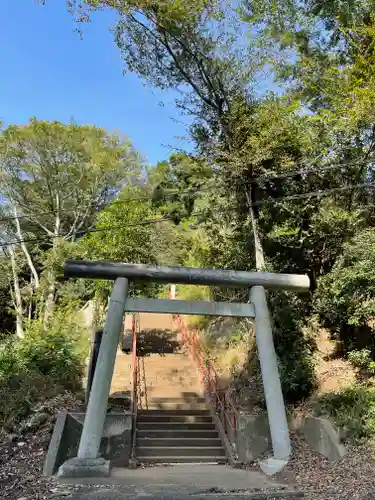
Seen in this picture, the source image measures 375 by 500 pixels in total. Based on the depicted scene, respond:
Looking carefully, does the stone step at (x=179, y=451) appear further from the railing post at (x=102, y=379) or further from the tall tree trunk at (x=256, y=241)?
the tall tree trunk at (x=256, y=241)

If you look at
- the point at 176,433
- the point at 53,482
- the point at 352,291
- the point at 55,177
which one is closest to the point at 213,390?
the point at 176,433

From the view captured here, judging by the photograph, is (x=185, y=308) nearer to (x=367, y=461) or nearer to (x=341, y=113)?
(x=367, y=461)

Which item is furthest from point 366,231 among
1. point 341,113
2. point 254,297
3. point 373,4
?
point 373,4

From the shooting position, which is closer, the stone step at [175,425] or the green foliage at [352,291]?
the green foliage at [352,291]

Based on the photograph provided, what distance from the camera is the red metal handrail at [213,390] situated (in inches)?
332

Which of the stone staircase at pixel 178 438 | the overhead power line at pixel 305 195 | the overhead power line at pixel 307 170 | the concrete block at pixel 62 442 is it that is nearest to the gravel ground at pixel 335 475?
the stone staircase at pixel 178 438

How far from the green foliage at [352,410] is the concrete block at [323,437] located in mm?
160

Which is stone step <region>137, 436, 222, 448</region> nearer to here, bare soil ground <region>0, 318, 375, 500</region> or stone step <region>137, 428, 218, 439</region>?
stone step <region>137, 428, 218, 439</region>

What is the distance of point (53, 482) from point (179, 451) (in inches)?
135

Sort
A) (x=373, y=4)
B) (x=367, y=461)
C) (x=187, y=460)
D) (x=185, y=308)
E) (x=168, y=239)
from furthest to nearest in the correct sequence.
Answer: (x=168, y=239)
(x=373, y=4)
(x=187, y=460)
(x=185, y=308)
(x=367, y=461)

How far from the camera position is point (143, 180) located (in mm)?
23672

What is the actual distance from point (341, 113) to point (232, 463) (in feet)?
25.3

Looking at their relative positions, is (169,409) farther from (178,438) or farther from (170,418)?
(178,438)

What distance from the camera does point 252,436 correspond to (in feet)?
26.2
